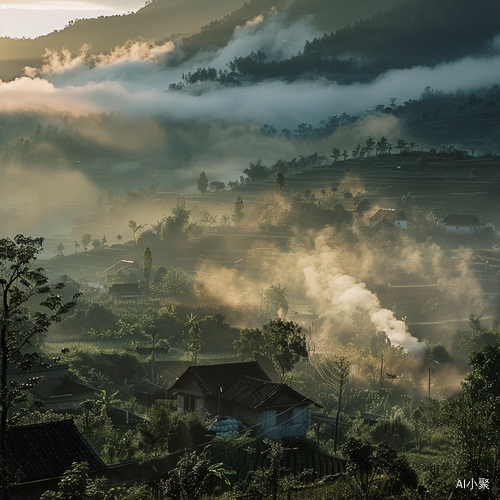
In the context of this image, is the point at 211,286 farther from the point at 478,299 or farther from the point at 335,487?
the point at 335,487

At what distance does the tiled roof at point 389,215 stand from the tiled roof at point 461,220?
742 cm

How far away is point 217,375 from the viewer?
42.2 meters

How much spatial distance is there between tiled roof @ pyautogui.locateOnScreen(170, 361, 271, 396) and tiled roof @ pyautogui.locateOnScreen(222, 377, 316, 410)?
2.91 ft

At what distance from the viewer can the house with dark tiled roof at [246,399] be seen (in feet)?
123

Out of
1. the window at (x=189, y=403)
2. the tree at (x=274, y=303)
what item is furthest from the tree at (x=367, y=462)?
the tree at (x=274, y=303)

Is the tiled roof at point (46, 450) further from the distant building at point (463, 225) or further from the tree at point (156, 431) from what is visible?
the distant building at point (463, 225)

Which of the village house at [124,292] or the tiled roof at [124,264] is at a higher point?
the tiled roof at [124,264]

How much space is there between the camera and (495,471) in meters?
21.2

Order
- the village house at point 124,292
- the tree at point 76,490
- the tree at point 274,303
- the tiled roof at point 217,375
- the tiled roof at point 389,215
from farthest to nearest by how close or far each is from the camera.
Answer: the tiled roof at point 389,215
the village house at point 124,292
the tree at point 274,303
the tiled roof at point 217,375
the tree at point 76,490

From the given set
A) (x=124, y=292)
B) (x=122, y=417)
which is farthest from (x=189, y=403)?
(x=124, y=292)

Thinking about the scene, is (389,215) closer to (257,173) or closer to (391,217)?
(391,217)

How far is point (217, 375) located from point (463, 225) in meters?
85.6

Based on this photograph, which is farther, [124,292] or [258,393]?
[124,292]

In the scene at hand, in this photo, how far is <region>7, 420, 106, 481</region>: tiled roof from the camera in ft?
70.6
